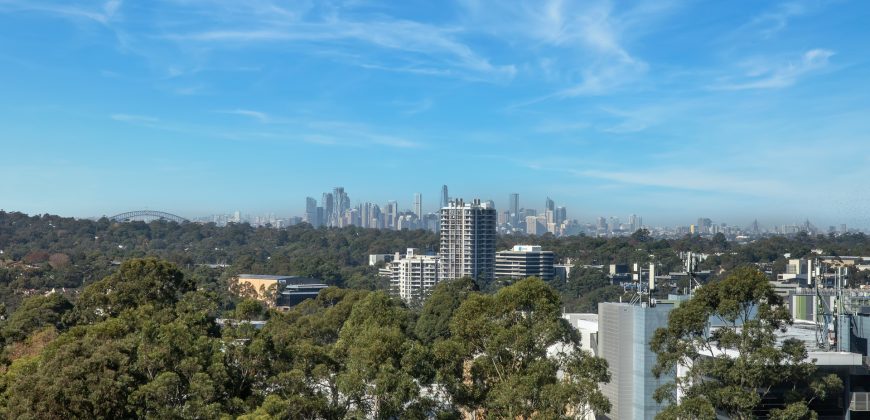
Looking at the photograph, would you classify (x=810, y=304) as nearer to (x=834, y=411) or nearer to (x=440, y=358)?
(x=834, y=411)

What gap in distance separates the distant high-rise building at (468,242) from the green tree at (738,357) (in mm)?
64274

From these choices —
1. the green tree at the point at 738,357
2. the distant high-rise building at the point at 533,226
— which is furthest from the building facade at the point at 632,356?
the distant high-rise building at the point at 533,226

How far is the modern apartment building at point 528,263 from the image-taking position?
76438 mm

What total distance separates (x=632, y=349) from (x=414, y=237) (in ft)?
296

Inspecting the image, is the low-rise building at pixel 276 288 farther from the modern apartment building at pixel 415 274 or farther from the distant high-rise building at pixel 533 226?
the distant high-rise building at pixel 533 226

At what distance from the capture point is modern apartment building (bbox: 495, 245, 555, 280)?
76438 mm

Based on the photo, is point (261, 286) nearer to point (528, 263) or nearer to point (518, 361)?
point (528, 263)

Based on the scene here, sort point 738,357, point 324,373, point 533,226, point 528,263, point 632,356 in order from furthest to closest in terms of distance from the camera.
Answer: point 533,226
point 528,263
point 632,356
point 324,373
point 738,357

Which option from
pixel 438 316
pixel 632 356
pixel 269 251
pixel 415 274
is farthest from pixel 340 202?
pixel 632 356

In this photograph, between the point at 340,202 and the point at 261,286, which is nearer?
the point at 261,286

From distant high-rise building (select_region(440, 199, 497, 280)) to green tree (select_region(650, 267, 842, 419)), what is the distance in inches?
2530

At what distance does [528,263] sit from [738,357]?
63062 millimetres

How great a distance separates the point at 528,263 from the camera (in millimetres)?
76500

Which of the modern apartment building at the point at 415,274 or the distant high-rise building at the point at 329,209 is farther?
the distant high-rise building at the point at 329,209
